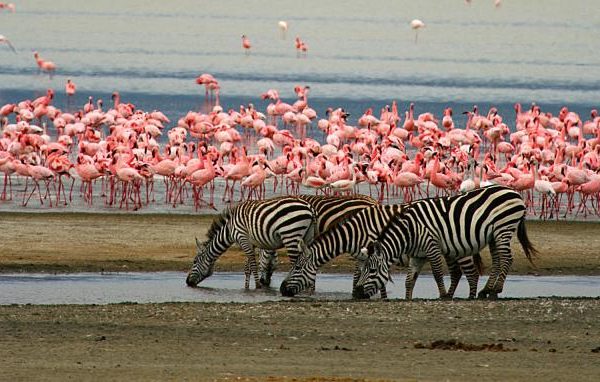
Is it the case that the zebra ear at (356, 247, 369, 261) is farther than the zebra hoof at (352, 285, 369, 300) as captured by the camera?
Yes

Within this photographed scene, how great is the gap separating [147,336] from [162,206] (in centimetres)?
1063

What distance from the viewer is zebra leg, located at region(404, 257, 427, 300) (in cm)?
1366

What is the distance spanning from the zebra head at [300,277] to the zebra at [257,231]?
0.61 meters

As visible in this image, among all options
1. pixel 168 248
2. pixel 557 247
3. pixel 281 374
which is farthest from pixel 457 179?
pixel 281 374

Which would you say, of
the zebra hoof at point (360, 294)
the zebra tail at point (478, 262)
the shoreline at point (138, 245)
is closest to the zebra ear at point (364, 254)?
the zebra hoof at point (360, 294)

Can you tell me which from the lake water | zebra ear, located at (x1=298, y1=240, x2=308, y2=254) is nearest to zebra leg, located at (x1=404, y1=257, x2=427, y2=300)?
zebra ear, located at (x1=298, y1=240, x2=308, y2=254)

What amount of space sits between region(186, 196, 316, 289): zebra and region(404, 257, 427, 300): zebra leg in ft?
4.26

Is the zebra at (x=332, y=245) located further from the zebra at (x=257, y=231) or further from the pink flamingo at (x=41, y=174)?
the pink flamingo at (x=41, y=174)

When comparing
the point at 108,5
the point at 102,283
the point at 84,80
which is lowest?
the point at 102,283

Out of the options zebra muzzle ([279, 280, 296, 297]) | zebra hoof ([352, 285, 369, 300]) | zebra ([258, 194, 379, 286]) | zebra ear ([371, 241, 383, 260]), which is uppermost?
zebra ([258, 194, 379, 286])

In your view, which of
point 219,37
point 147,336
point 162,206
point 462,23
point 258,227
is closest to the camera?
point 147,336

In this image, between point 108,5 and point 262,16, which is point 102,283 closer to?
point 262,16

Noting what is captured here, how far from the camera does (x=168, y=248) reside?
56.6 ft

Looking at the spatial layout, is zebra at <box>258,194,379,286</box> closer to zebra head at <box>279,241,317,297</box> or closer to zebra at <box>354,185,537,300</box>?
zebra head at <box>279,241,317,297</box>
